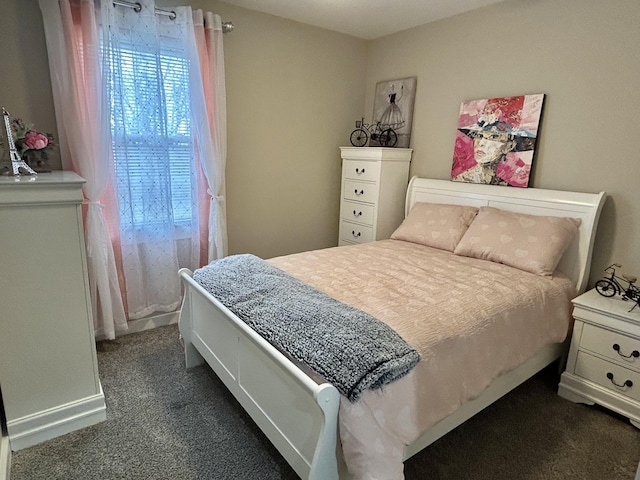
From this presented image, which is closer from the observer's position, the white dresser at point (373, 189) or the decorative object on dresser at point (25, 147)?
the decorative object on dresser at point (25, 147)

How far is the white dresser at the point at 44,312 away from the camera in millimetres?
1572

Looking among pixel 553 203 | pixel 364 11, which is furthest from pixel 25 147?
pixel 553 203

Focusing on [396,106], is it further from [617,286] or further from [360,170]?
[617,286]

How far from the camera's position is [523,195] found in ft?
8.54

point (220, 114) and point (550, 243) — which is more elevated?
point (220, 114)

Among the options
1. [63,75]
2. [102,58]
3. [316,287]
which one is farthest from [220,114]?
[316,287]

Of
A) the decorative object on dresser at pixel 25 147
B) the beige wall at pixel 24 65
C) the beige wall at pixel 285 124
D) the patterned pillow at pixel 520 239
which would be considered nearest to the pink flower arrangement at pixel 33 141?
the decorative object on dresser at pixel 25 147

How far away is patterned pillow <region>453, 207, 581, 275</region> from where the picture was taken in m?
2.24

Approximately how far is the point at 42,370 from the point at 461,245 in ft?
8.09

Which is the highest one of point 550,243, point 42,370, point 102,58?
point 102,58

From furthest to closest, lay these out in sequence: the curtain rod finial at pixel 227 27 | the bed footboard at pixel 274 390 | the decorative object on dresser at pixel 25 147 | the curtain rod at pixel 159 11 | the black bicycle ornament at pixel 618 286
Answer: the curtain rod finial at pixel 227 27, the curtain rod at pixel 159 11, the black bicycle ornament at pixel 618 286, the decorative object on dresser at pixel 25 147, the bed footboard at pixel 274 390

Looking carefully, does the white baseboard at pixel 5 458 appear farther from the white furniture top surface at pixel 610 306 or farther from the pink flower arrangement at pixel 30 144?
the white furniture top surface at pixel 610 306

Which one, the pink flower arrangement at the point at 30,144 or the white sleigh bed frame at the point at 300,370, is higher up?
the pink flower arrangement at the point at 30,144

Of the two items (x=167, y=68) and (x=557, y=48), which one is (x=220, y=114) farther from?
(x=557, y=48)
